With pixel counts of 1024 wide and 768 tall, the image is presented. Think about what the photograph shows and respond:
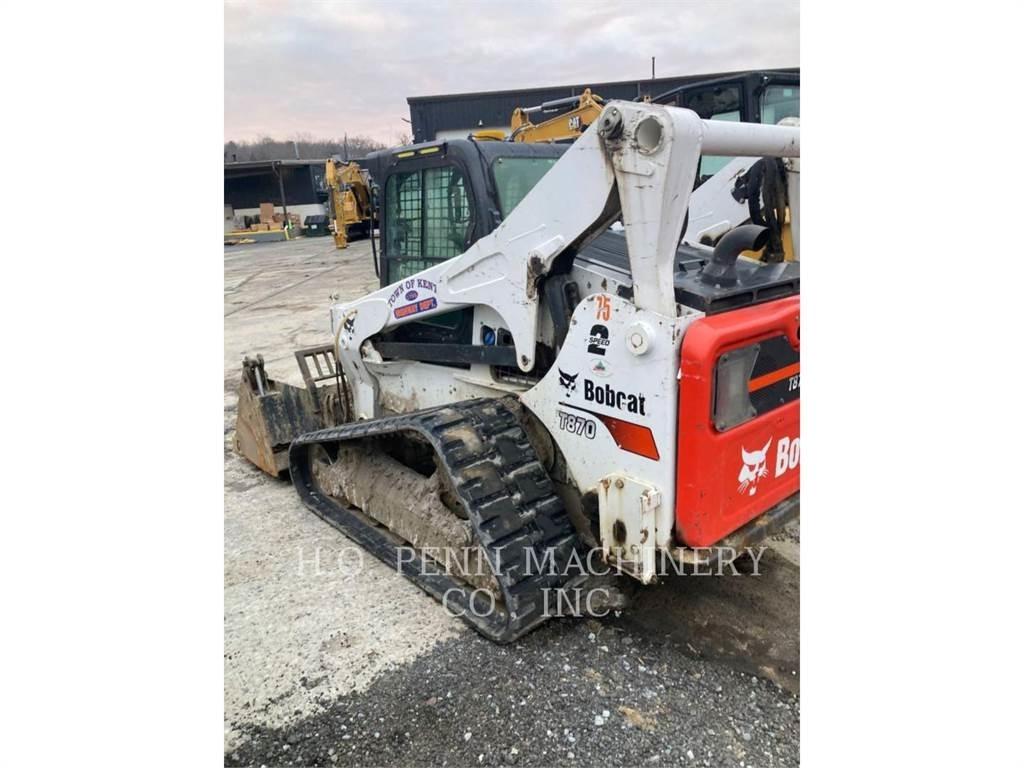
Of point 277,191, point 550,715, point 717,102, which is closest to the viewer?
point 550,715

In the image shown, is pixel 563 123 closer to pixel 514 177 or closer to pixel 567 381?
pixel 514 177

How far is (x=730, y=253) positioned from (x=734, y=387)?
581 mm

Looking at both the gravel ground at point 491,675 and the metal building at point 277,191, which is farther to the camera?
the metal building at point 277,191

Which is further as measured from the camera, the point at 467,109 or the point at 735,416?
the point at 467,109

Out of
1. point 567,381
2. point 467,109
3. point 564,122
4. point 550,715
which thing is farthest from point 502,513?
point 467,109

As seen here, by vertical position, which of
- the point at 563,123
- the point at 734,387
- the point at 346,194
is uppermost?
the point at 346,194

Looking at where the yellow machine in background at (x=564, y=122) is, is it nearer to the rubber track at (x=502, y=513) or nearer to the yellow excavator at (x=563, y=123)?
the yellow excavator at (x=563, y=123)

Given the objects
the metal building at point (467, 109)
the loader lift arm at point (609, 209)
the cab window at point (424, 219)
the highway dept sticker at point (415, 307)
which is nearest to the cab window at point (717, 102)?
the cab window at point (424, 219)

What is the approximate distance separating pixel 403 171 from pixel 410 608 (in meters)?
2.21

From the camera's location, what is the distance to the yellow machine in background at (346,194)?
69.2ft

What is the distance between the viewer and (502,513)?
9.07ft

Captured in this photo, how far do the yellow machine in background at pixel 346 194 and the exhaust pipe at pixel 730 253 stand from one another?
19.5 metres

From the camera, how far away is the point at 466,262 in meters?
3.09

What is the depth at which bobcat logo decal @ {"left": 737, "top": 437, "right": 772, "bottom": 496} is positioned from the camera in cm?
255
